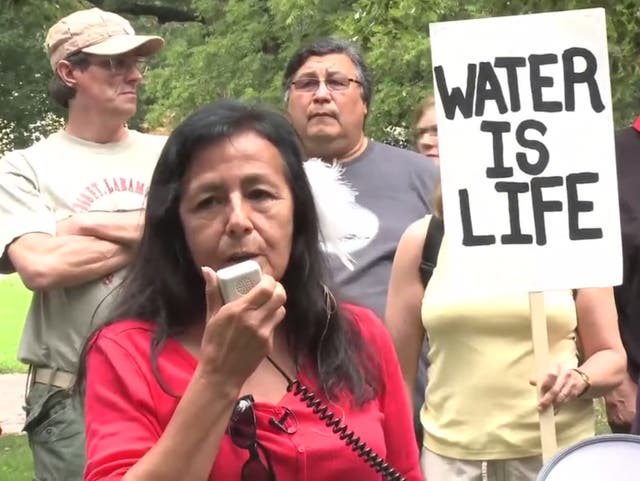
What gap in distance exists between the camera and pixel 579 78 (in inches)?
130

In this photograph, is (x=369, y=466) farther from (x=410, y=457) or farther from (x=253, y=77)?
(x=253, y=77)

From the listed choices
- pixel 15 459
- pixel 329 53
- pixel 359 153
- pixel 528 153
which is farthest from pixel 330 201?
pixel 15 459

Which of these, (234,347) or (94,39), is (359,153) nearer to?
(94,39)

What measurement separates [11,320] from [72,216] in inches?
746

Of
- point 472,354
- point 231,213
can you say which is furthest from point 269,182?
point 472,354

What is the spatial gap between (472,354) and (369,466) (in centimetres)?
136

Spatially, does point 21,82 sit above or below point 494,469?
above

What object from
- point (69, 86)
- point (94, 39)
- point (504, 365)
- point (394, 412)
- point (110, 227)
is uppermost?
point (94, 39)

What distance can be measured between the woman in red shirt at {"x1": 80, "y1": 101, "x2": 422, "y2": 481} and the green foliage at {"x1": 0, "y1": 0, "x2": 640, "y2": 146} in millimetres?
7866

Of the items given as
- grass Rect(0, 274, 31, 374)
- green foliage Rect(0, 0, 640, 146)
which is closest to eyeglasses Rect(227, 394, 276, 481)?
green foliage Rect(0, 0, 640, 146)

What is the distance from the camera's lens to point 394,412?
101 inches

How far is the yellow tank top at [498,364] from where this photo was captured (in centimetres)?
368

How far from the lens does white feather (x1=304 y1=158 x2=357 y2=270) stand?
2539 mm

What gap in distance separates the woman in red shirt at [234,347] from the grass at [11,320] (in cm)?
996
